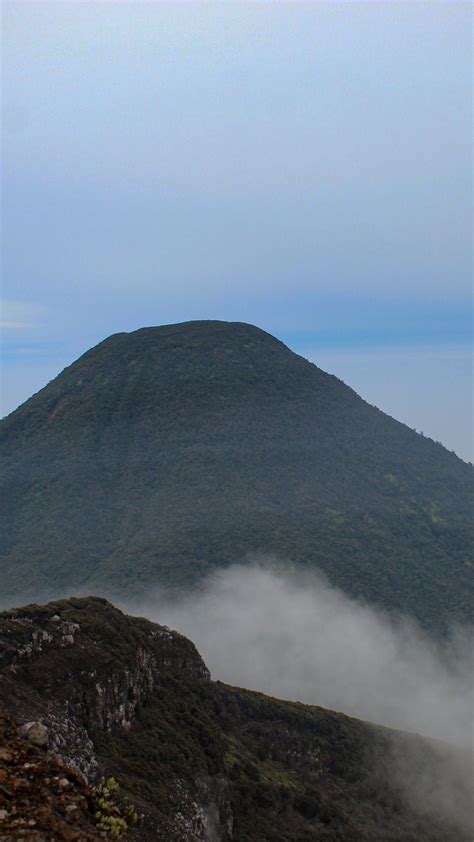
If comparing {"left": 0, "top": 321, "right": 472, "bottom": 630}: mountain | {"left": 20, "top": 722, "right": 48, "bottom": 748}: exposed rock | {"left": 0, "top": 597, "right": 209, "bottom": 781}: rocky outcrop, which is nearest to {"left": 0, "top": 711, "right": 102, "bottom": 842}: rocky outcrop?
{"left": 20, "top": 722, "right": 48, "bottom": 748}: exposed rock

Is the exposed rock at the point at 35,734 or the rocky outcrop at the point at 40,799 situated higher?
the exposed rock at the point at 35,734

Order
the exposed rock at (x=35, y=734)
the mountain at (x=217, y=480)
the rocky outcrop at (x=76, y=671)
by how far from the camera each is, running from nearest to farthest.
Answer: the exposed rock at (x=35, y=734) < the rocky outcrop at (x=76, y=671) < the mountain at (x=217, y=480)

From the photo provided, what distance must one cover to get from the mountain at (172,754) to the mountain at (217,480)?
6946 cm

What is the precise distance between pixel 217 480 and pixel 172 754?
11391cm

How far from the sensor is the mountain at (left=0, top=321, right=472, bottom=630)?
443ft

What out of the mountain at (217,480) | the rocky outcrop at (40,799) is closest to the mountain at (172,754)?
the rocky outcrop at (40,799)

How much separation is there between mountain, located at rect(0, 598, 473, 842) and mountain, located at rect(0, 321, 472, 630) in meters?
69.5

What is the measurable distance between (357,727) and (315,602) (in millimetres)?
69786

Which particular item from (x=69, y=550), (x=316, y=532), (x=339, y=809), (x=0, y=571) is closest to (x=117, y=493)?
(x=69, y=550)

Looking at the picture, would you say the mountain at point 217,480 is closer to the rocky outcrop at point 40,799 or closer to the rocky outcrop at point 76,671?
the rocky outcrop at point 76,671

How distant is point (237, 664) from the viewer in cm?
11412

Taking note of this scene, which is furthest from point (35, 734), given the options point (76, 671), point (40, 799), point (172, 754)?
point (172, 754)

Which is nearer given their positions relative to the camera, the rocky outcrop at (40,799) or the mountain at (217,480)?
the rocky outcrop at (40,799)

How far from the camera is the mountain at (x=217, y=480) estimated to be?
13500 cm
